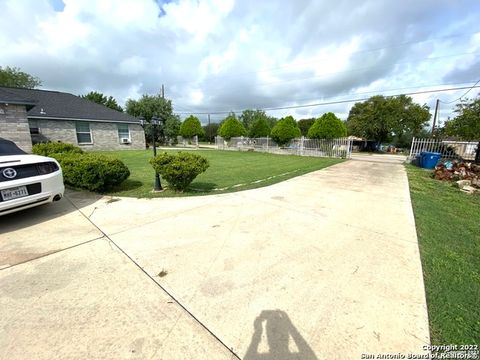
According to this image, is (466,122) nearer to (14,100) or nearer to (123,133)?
(14,100)

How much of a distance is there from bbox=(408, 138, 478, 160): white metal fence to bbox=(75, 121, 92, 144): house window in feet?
81.6

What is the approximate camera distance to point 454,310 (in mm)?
2068

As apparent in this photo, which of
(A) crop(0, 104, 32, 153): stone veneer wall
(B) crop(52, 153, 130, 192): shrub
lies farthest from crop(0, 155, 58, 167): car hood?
(A) crop(0, 104, 32, 153): stone veneer wall

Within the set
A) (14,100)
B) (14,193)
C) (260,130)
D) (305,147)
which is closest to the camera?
(14,193)

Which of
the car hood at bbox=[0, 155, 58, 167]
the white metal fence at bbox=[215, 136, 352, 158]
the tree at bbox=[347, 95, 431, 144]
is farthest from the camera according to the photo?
the tree at bbox=[347, 95, 431, 144]

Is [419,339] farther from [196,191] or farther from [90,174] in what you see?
[90,174]

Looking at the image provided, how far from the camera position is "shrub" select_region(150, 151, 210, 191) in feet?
18.0

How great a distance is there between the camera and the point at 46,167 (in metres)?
4.03

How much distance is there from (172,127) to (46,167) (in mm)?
31875

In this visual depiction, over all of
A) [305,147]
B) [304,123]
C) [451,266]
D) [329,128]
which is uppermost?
[304,123]

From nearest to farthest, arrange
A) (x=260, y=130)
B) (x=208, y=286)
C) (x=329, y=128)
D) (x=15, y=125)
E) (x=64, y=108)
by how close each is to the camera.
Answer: (x=208, y=286)
(x=15, y=125)
(x=64, y=108)
(x=329, y=128)
(x=260, y=130)

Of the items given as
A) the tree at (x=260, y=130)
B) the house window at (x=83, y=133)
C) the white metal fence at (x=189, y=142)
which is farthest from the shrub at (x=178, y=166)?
the white metal fence at (x=189, y=142)

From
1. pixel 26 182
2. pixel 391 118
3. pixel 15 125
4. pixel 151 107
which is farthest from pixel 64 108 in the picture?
pixel 391 118

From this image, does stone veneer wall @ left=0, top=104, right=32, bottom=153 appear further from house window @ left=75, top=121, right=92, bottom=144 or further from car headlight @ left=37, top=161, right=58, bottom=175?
car headlight @ left=37, top=161, right=58, bottom=175
